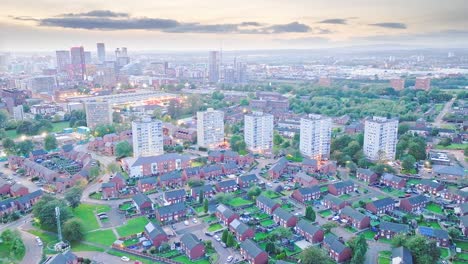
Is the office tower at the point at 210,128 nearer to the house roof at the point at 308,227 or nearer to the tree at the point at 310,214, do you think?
the tree at the point at 310,214

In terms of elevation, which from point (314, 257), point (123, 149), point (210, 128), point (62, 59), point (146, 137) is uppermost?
point (62, 59)

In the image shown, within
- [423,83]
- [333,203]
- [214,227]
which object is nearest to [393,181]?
[333,203]

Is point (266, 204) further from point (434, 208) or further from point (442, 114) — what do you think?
point (442, 114)

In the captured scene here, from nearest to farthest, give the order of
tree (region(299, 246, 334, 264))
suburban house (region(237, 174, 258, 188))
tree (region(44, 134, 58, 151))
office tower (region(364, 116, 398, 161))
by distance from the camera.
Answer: tree (region(299, 246, 334, 264)), suburban house (region(237, 174, 258, 188)), office tower (region(364, 116, 398, 161)), tree (region(44, 134, 58, 151))

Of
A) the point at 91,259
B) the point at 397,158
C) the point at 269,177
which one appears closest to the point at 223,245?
the point at 91,259

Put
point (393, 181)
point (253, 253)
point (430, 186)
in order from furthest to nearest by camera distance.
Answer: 1. point (393, 181)
2. point (430, 186)
3. point (253, 253)

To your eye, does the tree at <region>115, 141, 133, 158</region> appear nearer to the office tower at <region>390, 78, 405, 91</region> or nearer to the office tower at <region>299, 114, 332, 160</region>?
the office tower at <region>299, 114, 332, 160</region>

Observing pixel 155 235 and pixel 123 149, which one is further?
pixel 123 149

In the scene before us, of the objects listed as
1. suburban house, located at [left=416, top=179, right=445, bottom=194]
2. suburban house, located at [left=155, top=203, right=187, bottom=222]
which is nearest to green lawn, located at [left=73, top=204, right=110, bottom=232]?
suburban house, located at [left=155, top=203, right=187, bottom=222]
